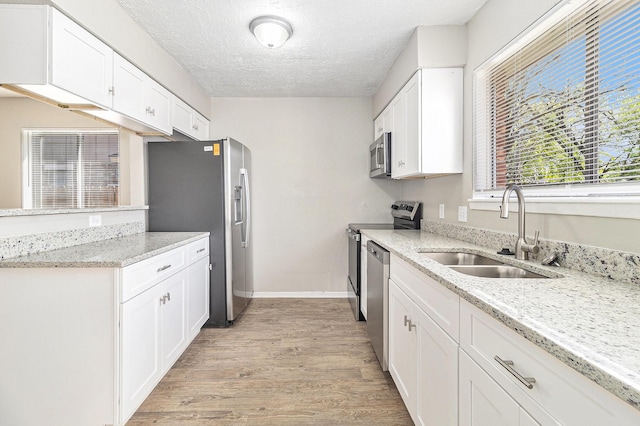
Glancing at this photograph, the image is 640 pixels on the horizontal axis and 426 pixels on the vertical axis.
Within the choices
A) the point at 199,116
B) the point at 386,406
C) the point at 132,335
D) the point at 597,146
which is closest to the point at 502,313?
the point at 597,146

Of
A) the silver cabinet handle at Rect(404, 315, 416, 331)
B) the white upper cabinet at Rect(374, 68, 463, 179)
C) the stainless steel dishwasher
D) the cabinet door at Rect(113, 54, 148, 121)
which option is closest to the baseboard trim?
the stainless steel dishwasher

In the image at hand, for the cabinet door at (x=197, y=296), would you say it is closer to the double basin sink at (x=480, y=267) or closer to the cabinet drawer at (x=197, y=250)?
the cabinet drawer at (x=197, y=250)

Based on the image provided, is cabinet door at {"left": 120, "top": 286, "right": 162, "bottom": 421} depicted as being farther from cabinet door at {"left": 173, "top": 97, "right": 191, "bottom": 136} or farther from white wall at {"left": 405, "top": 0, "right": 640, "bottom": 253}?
white wall at {"left": 405, "top": 0, "right": 640, "bottom": 253}

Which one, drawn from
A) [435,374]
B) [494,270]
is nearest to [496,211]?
[494,270]

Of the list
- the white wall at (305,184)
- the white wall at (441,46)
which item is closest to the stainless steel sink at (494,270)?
the white wall at (441,46)

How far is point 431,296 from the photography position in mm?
1359

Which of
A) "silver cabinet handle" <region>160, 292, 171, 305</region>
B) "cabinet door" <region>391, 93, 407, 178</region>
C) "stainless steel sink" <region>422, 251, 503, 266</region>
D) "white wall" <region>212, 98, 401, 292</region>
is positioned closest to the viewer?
"stainless steel sink" <region>422, 251, 503, 266</region>

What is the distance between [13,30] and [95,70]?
0.37 metres

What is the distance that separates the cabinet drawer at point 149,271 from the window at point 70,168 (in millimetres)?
665

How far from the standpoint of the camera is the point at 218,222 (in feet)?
9.66

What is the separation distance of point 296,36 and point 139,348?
2353 millimetres

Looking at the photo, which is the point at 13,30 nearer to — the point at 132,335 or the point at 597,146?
the point at 132,335

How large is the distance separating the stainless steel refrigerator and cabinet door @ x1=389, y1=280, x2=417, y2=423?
1.64m

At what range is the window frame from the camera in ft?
3.92
